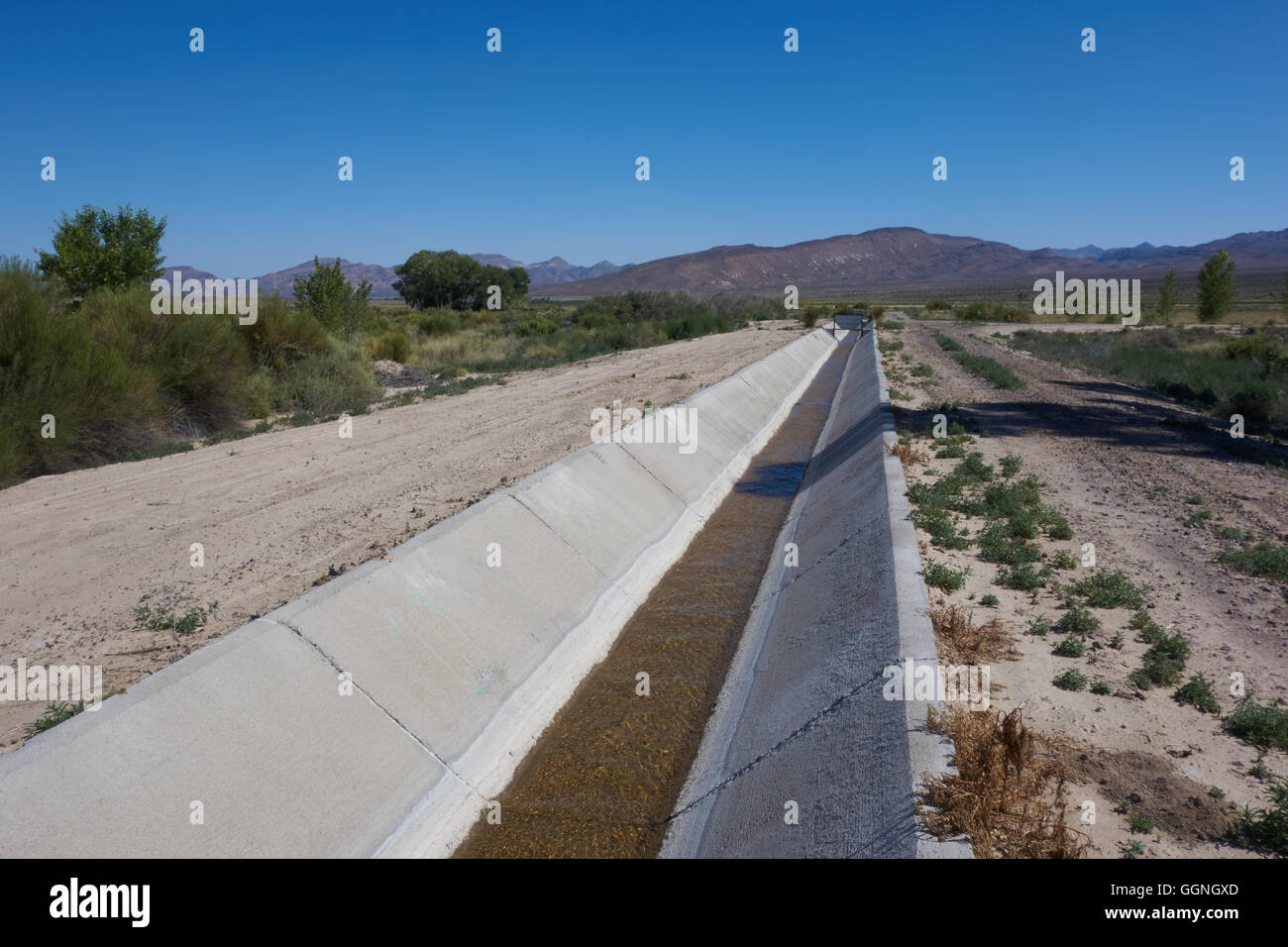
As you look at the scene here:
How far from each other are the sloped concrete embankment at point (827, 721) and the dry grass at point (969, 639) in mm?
222

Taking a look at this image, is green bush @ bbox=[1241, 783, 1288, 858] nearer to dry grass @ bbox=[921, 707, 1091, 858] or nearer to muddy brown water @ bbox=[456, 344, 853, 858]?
dry grass @ bbox=[921, 707, 1091, 858]

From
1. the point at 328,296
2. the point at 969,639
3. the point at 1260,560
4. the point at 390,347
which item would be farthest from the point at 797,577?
→ the point at 390,347

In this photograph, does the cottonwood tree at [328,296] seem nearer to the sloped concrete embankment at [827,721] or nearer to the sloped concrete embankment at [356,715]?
the sloped concrete embankment at [356,715]

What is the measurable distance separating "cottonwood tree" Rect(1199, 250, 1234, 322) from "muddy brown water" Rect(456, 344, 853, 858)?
189 ft

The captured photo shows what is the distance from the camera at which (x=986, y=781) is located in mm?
3896

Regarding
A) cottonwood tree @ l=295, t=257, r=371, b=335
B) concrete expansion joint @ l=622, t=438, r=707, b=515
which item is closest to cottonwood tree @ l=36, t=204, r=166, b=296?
cottonwood tree @ l=295, t=257, r=371, b=335

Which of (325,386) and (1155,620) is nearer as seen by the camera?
(1155,620)

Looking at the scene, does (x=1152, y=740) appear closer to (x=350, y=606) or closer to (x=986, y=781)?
(x=986, y=781)

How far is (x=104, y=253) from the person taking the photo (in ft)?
70.0

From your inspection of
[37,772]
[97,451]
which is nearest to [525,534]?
[37,772]

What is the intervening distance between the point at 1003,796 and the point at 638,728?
320 cm

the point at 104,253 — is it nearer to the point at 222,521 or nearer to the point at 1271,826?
the point at 222,521

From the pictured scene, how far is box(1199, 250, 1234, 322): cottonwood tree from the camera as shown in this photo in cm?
5344
